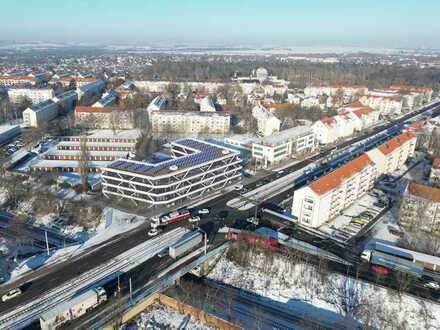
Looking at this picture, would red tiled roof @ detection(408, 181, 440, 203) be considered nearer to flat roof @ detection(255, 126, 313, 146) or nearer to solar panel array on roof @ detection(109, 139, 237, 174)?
flat roof @ detection(255, 126, 313, 146)

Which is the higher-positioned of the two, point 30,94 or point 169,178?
point 30,94

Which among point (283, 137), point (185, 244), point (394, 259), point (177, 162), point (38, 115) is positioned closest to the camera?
point (185, 244)

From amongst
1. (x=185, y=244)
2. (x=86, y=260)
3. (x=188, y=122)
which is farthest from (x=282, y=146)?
(x=86, y=260)

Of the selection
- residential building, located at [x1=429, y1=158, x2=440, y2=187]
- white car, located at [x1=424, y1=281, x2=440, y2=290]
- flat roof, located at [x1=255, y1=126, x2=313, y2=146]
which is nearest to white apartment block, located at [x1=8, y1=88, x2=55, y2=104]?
flat roof, located at [x1=255, y1=126, x2=313, y2=146]

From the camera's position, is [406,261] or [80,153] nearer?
[406,261]

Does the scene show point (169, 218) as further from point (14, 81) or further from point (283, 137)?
point (14, 81)

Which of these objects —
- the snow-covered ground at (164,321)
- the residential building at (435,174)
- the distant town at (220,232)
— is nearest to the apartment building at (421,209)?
the distant town at (220,232)

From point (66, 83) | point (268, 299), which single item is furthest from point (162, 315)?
point (66, 83)
